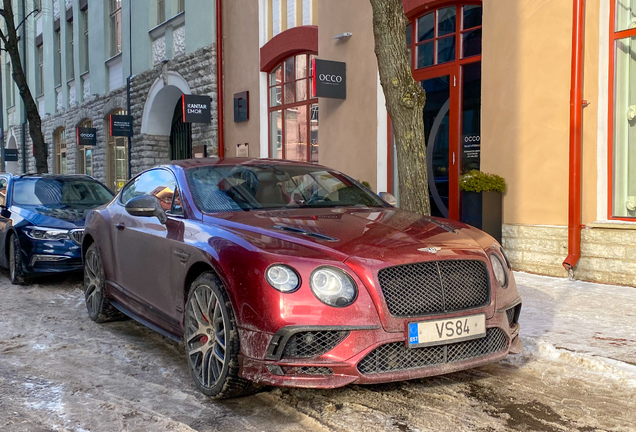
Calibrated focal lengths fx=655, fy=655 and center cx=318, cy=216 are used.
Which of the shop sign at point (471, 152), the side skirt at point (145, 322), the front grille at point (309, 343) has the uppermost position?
the shop sign at point (471, 152)

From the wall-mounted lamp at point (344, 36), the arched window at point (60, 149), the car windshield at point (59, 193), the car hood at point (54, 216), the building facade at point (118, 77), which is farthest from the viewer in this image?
the arched window at point (60, 149)

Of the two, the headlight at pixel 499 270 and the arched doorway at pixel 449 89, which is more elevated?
the arched doorway at pixel 449 89

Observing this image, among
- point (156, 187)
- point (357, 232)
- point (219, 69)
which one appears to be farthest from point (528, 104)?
point (219, 69)

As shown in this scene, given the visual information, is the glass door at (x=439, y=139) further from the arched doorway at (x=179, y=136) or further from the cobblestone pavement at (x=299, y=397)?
the arched doorway at (x=179, y=136)

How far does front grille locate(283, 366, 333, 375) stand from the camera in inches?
133

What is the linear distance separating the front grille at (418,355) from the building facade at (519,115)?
4422mm

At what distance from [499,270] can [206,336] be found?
1.82m

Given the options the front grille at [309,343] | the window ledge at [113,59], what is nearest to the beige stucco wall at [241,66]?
the window ledge at [113,59]

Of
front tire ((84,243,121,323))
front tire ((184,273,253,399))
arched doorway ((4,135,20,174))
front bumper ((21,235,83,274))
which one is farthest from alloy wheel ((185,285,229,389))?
arched doorway ((4,135,20,174))

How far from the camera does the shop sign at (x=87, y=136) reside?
22.8 metres

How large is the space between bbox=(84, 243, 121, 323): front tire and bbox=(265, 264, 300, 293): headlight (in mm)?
2921

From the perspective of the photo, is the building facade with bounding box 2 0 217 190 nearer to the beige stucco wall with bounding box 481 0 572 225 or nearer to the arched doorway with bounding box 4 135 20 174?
the arched doorway with bounding box 4 135 20 174

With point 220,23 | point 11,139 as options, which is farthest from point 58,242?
point 11,139

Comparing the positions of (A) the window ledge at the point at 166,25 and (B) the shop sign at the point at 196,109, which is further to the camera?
(A) the window ledge at the point at 166,25
